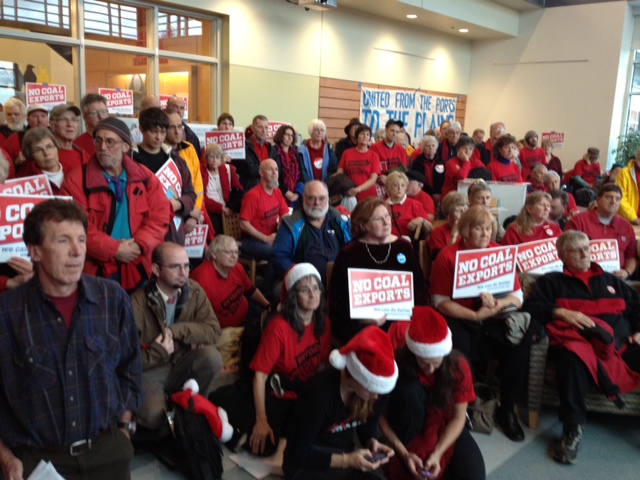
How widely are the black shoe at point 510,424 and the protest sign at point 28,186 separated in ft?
9.15

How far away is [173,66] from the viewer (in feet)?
27.8

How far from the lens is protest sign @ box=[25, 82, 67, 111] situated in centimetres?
600

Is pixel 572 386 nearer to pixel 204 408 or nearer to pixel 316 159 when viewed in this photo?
pixel 204 408

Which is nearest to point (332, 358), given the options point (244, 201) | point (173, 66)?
point (244, 201)

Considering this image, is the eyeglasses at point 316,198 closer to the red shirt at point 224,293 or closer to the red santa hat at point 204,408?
the red shirt at point 224,293

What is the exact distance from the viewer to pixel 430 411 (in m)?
2.39

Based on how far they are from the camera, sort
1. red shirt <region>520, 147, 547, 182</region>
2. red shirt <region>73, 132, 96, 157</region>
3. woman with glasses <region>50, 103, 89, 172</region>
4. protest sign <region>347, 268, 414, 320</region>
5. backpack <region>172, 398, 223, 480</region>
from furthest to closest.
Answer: red shirt <region>520, 147, 547, 182</region> < red shirt <region>73, 132, 96, 157</region> < woman with glasses <region>50, 103, 89, 172</region> < protest sign <region>347, 268, 414, 320</region> < backpack <region>172, 398, 223, 480</region>

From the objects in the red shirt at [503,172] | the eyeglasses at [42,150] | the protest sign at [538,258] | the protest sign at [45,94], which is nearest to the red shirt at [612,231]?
the protest sign at [538,258]

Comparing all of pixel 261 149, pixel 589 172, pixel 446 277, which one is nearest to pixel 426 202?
pixel 261 149

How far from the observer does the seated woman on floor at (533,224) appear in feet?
13.0

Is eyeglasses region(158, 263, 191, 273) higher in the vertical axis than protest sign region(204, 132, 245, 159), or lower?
lower

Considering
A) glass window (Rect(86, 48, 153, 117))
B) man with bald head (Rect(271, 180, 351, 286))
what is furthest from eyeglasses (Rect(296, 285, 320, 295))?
glass window (Rect(86, 48, 153, 117))

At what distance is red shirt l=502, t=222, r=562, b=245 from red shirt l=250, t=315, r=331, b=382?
5.98 feet

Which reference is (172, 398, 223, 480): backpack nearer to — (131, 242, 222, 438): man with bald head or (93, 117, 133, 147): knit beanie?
(131, 242, 222, 438): man with bald head
